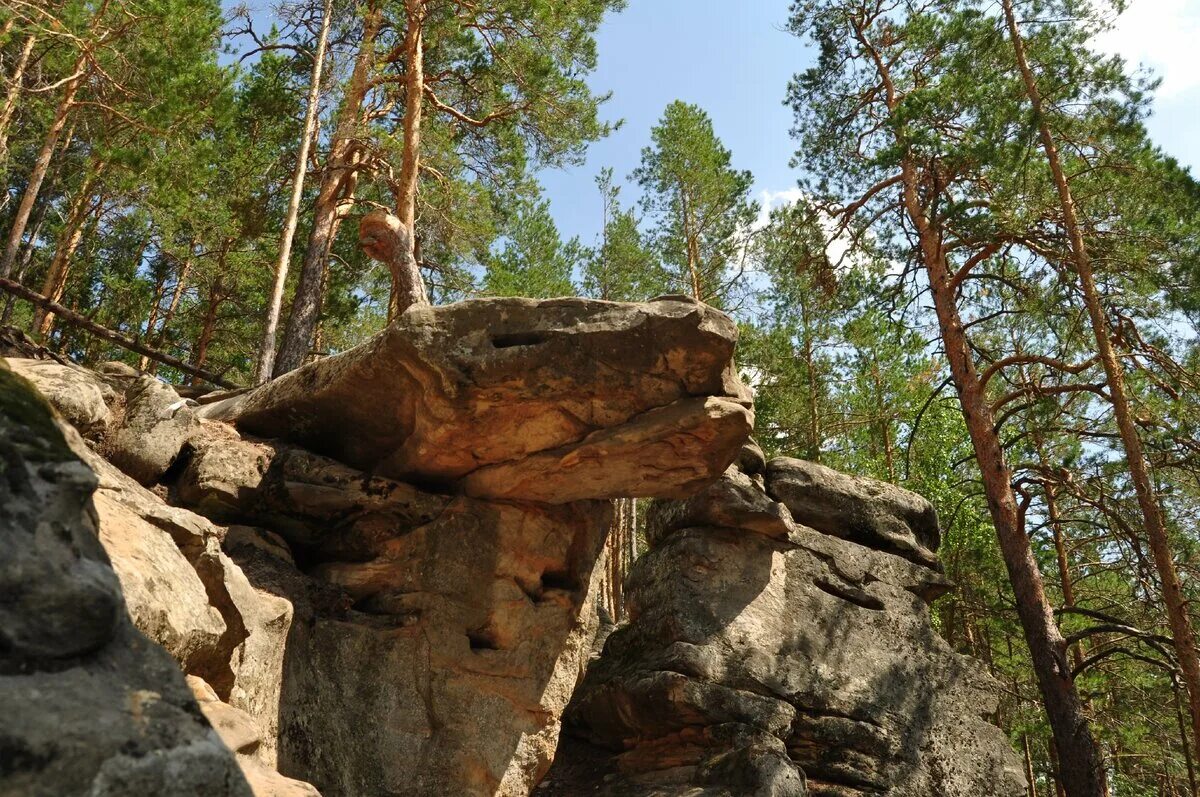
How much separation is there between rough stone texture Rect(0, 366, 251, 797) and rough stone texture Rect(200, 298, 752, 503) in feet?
15.1

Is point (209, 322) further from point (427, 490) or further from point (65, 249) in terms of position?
point (427, 490)

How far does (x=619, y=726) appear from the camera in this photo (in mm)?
10617

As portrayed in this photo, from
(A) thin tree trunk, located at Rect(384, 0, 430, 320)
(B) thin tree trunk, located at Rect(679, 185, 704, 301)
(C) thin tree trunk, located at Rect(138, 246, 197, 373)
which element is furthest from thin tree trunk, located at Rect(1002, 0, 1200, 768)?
(C) thin tree trunk, located at Rect(138, 246, 197, 373)

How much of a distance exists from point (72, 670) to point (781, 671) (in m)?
8.58

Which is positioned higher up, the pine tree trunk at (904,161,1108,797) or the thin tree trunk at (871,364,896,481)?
the thin tree trunk at (871,364,896,481)

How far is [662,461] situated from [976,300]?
727cm

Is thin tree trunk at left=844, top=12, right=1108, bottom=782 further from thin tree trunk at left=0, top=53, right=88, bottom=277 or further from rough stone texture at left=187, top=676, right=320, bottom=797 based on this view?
thin tree trunk at left=0, top=53, right=88, bottom=277

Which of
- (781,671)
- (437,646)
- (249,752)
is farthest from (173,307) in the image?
(249,752)

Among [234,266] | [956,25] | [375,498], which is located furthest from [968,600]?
[234,266]

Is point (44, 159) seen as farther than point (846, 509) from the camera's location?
Yes

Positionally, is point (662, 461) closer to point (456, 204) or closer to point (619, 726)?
point (619, 726)

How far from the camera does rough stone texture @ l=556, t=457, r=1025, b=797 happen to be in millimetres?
9992

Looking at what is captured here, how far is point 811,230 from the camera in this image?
14.8 meters

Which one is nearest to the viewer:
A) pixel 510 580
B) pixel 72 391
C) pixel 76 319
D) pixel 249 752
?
pixel 249 752
